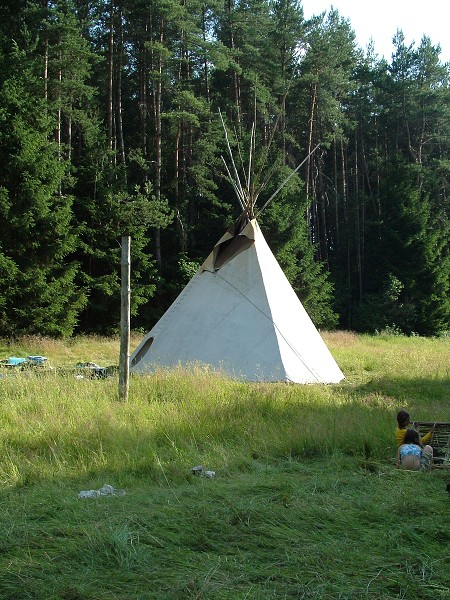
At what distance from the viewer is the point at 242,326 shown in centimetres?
1003

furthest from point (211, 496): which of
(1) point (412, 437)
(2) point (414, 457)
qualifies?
(1) point (412, 437)

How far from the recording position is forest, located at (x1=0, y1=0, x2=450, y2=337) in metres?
17.5

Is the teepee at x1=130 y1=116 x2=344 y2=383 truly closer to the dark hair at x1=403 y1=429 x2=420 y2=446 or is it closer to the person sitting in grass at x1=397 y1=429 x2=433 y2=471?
the dark hair at x1=403 y1=429 x2=420 y2=446

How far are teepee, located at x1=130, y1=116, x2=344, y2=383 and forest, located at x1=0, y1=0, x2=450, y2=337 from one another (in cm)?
→ 183

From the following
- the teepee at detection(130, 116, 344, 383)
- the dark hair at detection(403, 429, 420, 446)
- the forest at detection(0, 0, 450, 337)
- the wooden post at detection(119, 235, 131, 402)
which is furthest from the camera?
the forest at detection(0, 0, 450, 337)

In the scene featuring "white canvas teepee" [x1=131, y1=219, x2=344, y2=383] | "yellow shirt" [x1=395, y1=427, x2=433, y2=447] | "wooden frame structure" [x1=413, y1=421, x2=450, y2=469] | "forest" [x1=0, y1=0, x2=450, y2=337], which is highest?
"forest" [x1=0, y1=0, x2=450, y2=337]

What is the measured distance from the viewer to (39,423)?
223 inches

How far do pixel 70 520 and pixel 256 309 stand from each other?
6.80m

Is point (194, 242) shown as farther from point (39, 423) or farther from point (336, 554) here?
point (336, 554)

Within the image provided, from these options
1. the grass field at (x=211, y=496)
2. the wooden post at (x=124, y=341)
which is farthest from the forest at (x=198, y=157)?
the grass field at (x=211, y=496)

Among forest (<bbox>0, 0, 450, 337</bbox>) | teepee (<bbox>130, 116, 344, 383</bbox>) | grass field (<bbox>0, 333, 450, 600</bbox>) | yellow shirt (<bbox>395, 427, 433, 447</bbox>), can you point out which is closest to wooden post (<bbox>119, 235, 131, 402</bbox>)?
grass field (<bbox>0, 333, 450, 600</bbox>)

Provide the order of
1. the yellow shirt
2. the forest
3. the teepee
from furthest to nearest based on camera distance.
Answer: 1. the forest
2. the teepee
3. the yellow shirt

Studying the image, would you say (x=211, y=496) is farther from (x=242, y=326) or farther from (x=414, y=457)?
(x=242, y=326)

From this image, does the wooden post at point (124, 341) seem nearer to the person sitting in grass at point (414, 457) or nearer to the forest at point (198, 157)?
the person sitting in grass at point (414, 457)
